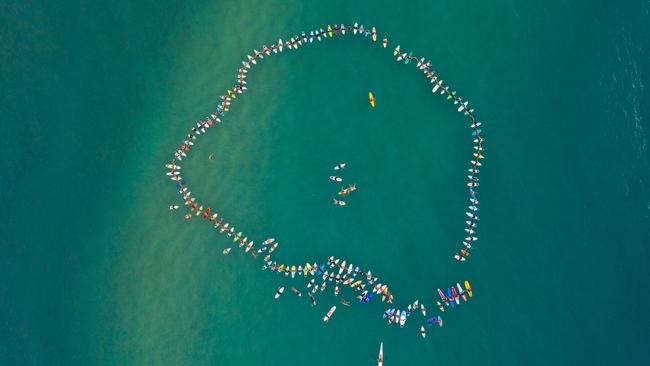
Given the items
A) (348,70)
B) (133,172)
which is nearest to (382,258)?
(348,70)

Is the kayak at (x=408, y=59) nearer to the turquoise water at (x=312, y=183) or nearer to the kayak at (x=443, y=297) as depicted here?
the turquoise water at (x=312, y=183)

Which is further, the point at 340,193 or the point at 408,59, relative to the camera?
the point at 408,59

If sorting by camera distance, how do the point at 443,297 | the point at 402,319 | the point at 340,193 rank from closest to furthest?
the point at 402,319 → the point at 443,297 → the point at 340,193

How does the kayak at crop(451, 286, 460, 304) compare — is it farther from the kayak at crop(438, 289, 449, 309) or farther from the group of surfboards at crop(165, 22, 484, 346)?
the kayak at crop(438, 289, 449, 309)

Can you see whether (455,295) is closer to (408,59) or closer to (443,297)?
(443,297)

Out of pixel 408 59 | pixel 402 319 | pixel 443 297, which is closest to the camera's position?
pixel 402 319

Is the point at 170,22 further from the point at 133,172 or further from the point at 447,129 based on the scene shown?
the point at 447,129

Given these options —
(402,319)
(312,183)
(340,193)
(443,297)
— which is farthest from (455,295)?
(312,183)
